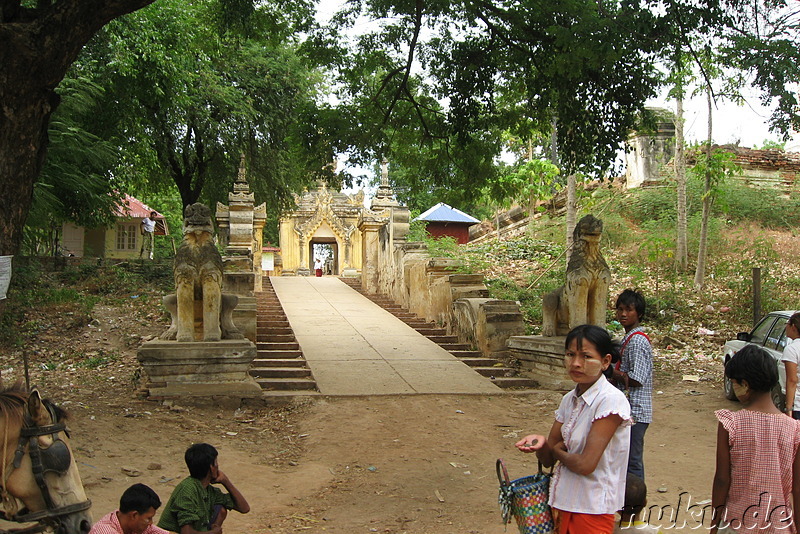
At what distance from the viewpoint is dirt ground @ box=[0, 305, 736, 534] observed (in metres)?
5.31

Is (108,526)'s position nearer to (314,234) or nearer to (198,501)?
(198,501)

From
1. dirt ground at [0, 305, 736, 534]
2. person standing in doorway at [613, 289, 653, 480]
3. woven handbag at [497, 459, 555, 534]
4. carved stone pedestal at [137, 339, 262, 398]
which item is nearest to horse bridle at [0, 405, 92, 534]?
woven handbag at [497, 459, 555, 534]

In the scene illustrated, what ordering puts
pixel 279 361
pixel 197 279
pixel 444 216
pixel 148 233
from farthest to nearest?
pixel 148 233 < pixel 444 216 < pixel 279 361 < pixel 197 279

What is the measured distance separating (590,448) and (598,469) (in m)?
0.12

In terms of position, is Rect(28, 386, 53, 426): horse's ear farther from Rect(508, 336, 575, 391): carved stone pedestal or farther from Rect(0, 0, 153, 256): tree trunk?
Rect(508, 336, 575, 391): carved stone pedestal

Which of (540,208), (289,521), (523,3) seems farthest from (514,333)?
(540,208)

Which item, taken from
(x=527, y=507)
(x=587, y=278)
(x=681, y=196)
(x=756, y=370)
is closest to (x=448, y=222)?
(x=681, y=196)

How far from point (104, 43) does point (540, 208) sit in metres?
12.9

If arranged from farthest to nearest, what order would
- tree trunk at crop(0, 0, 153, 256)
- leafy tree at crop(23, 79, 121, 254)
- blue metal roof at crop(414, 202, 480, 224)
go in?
blue metal roof at crop(414, 202, 480, 224) < leafy tree at crop(23, 79, 121, 254) < tree trunk at crop(0, 0, 153, 256)

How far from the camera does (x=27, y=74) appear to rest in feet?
20.0

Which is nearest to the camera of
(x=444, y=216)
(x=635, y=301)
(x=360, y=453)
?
(x=635, y=301)

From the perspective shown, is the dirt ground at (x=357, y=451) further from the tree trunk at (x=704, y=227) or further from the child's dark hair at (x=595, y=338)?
the tree trunk at (x=704, y=227)

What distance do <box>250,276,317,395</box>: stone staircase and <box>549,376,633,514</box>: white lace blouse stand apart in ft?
18.5

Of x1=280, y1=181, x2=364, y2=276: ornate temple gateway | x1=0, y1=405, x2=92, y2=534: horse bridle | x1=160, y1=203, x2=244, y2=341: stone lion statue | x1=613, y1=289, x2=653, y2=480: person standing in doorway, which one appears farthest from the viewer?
x1=280, y1=181, x2=364, y2=276: ornate temple gateway
